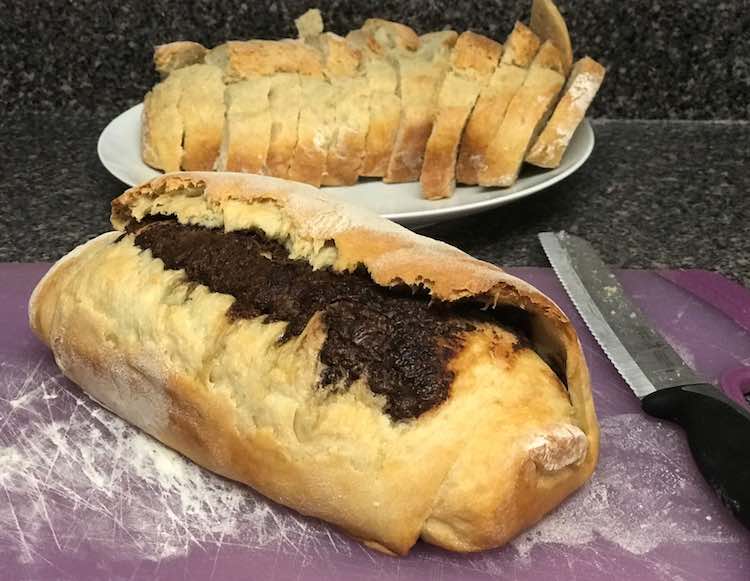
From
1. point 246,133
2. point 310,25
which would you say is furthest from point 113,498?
point 310,25

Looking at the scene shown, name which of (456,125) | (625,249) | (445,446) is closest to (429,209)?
(456,125)

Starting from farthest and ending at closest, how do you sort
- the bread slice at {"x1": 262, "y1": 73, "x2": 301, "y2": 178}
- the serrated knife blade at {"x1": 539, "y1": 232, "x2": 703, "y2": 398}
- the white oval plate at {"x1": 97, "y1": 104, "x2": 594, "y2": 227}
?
the bread slice at {"x1": 262, "y1": 73, "x2": 301, "y2": 178} < the white oval plate at {"x1": 97, "y1": 104, "x2": 594, "y2": 227} < the serrated knife blade at {"x1": 539, "y1": 232, "x2": 703, "y2": 398}

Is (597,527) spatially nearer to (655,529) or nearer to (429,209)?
(655,529)

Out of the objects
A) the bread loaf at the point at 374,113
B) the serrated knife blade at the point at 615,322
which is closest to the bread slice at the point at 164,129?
the bread loaf at the point at 374,113

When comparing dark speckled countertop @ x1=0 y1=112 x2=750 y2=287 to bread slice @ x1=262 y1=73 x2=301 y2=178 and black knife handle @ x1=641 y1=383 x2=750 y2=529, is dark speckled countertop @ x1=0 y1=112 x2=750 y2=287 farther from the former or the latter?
black knife handle @ x1=641 y1=383 x2=750 y2=529

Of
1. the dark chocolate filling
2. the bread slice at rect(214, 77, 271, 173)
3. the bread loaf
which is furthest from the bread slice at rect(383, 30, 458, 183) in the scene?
the dark chocolate filling

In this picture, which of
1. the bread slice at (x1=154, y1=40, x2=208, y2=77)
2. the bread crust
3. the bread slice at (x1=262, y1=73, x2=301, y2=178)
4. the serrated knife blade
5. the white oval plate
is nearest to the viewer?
the bread crust

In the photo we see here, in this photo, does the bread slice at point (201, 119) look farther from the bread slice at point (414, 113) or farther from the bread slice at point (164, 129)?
the bread slice at point (414, 113)
